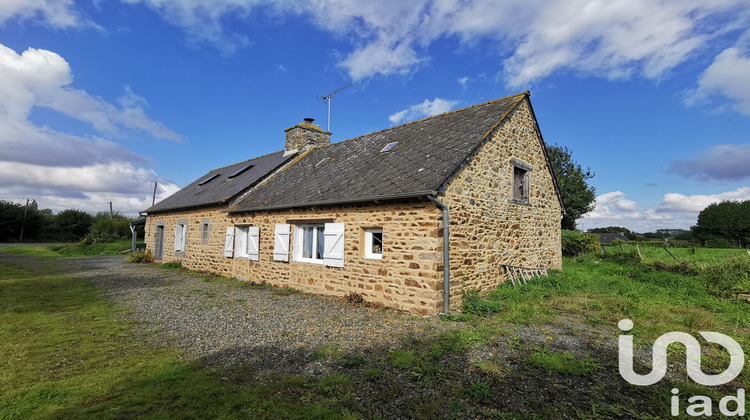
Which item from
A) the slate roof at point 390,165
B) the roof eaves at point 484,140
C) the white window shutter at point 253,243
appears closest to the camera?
the roof eaves at point 484,140

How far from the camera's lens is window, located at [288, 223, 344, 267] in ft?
26.6

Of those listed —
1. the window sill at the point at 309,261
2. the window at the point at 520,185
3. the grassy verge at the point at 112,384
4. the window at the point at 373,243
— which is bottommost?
the grassy verge at the point at 112,384

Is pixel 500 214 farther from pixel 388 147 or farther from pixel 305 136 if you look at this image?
pixel 305 136

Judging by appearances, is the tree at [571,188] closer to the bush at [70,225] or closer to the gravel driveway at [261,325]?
the gravel driveway at [261,325]

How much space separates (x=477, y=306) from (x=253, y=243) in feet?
23.6

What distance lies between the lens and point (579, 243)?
53.3 feet

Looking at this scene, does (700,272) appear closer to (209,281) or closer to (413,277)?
(413,277)

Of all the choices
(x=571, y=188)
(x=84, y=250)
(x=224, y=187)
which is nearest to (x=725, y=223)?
(x=571, y=188)

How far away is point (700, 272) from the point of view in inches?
369

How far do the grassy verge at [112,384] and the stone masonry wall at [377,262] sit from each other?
3.45 metres

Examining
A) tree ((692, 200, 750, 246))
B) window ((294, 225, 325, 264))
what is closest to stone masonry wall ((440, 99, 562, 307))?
window ((294, 225, 325, 264))

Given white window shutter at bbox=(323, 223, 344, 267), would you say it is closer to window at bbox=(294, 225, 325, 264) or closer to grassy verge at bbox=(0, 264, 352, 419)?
window at bbox=(294, 225, 325, 264)

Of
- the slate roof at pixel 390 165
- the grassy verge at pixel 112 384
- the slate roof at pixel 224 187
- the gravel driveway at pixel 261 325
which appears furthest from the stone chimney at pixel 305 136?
the grassy verge at pixel 112 384

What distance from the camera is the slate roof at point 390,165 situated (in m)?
7.26
